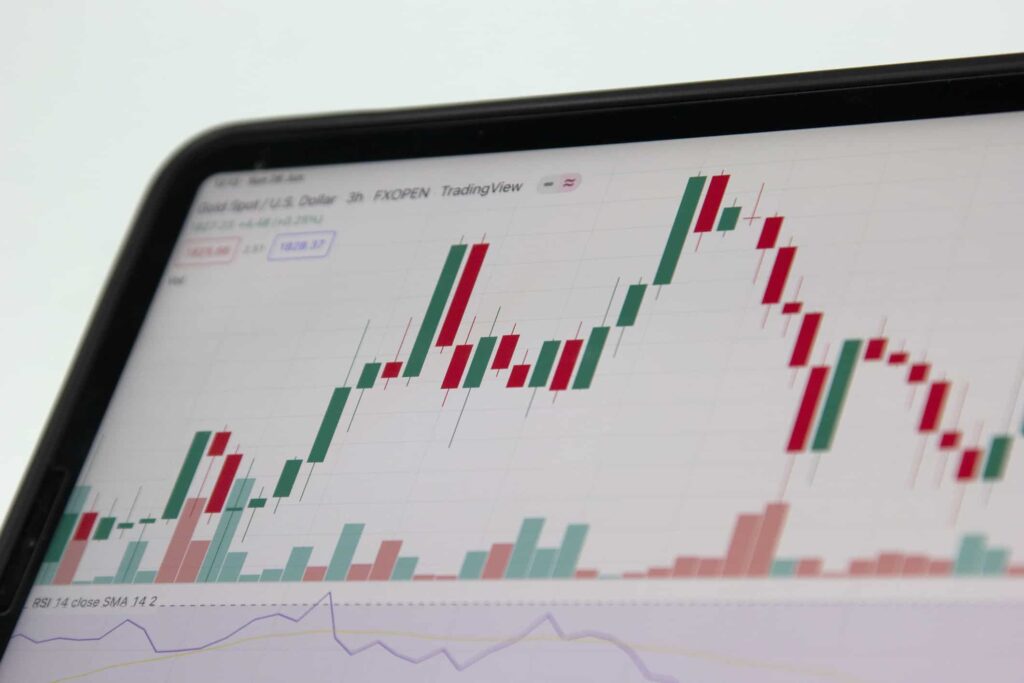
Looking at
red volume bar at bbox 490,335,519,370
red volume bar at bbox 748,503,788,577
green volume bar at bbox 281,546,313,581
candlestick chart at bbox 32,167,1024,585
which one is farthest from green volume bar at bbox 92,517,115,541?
red volume bar at bbox 748,503,788,577

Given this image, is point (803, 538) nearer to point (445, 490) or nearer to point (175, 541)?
point (445, 490)

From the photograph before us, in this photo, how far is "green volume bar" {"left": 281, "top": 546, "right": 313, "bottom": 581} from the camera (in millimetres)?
519

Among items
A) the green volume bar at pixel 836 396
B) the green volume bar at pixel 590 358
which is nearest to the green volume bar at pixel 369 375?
the green volume bar at pixel 590 358

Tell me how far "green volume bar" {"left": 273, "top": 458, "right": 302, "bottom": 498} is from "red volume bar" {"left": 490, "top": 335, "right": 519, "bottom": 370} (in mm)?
105

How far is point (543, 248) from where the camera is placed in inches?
21.9

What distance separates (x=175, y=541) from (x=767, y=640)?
0.93 feet

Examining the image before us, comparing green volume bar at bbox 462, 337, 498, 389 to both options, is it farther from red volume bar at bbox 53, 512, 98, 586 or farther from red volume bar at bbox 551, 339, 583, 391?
red volume bar at bbox 53, 512, 98, 586

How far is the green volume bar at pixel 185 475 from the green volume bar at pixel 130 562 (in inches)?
0.7

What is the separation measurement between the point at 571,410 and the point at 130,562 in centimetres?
23

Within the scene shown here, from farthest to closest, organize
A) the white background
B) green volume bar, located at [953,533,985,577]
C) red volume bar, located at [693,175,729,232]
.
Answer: the white background, red volume bar, located at [693,175,729,232], green volume bar, located at [953,533,985,577]

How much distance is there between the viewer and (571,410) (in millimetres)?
508

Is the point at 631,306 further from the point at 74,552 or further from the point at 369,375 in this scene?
the point at 74,552

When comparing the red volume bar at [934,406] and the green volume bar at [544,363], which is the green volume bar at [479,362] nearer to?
the green volume bar at [544,363]

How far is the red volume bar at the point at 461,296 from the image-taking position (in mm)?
548
